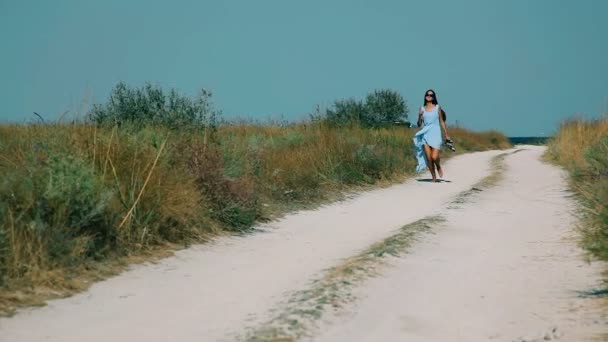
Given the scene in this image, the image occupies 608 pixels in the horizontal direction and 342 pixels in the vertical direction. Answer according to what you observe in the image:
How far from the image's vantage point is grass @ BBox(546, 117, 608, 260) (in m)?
8.05

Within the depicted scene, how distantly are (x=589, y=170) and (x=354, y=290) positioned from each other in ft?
37.2

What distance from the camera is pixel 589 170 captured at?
15.9 m

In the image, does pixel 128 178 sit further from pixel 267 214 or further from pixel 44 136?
pixel 267 214

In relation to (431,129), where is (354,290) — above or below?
below

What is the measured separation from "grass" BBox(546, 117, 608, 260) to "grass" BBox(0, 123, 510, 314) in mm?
4568

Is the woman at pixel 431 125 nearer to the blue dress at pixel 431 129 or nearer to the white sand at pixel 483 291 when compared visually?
the blue dress at pixel 431 129

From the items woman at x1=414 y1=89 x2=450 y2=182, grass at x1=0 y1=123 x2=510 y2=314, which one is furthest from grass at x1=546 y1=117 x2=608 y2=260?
grass at x1=0 y1=123 x2=510 y2=314

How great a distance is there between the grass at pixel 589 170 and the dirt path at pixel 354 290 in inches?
11.0

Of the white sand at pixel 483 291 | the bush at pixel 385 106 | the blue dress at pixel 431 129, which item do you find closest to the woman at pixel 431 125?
the blue dress at pixel 431 129

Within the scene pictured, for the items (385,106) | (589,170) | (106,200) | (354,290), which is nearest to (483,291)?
(354,290)

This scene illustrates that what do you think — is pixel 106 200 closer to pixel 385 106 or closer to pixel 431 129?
pixel 431 129

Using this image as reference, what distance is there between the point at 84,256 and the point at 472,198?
29.8ft

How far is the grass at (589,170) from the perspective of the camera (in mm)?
8047

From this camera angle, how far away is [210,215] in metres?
9.75
